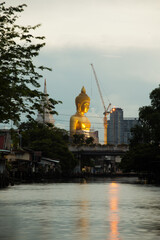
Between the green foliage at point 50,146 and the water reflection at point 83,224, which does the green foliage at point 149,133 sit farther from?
the water reflection at point 83,224

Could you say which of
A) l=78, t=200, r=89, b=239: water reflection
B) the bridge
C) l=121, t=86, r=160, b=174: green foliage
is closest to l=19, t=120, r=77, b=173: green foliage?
the bridge

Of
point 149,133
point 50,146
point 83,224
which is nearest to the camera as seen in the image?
point 83,224

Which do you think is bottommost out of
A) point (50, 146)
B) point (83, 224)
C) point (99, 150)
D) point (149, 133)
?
point (83, 224)

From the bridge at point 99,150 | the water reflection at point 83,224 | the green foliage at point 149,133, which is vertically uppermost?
the bridge at point 99,150

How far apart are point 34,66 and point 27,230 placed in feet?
54.5

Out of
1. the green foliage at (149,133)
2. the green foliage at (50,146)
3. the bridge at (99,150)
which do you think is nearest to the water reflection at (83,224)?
the green foliage at (149,133)

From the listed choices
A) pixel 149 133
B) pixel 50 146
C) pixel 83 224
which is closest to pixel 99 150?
pixel 50 146

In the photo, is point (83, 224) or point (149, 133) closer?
point (83, 224)

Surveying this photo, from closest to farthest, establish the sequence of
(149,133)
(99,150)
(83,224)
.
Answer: (83,224) → (149,133) → (99,150)

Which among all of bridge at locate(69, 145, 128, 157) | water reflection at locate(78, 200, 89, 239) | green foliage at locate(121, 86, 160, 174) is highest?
bridge at locate(69, 145, 128, 157)

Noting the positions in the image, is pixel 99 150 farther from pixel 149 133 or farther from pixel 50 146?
pixel 149 133

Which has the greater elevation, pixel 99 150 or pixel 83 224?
pixel 99 150

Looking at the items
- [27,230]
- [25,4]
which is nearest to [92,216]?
[27,230]

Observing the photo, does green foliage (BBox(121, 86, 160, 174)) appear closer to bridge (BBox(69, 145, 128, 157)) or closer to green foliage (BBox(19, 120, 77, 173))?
green foliage (BBox(19, 120, 77, 173))
